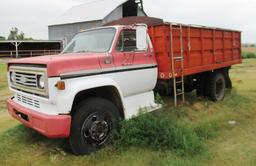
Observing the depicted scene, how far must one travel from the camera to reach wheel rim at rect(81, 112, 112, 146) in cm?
437

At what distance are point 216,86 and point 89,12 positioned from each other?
29772 mm

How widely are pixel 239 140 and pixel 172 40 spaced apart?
99.9 inches

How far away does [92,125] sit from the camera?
441cm

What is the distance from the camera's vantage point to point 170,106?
689cm

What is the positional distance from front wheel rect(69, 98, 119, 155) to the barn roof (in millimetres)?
28506

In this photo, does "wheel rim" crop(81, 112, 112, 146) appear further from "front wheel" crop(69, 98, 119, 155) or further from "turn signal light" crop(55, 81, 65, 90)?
"turn signal light" crop(55, 81, 65, 90)

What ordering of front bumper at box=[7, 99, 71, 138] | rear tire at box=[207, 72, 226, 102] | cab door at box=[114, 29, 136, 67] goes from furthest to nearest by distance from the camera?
rear tire at box=[207, 72, 226, 102] → cab door at box=[114, 29, 136, 67] → front bumper at box=[7, 99, 71, 138]

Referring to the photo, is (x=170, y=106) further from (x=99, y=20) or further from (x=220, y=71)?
(x=99, y=20)

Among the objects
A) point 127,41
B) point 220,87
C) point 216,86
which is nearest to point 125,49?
point 127,41

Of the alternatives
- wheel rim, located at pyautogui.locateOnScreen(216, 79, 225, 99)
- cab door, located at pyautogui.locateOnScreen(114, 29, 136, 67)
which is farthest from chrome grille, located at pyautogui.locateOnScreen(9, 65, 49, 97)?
wheel rim, located at pyautogui.locateOnScreen(216, 79, 225, 99)

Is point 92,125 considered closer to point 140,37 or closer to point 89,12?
point 140,37

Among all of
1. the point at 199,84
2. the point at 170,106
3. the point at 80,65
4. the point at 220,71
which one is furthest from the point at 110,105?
the point at 220,71

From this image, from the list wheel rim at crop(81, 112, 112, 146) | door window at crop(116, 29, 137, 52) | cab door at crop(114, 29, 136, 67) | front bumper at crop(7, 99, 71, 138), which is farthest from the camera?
door window at crop(116, 29, 137, 52)

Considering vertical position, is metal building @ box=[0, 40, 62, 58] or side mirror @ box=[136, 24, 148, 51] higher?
metal building @ box=[0, 40, 62, 58]
